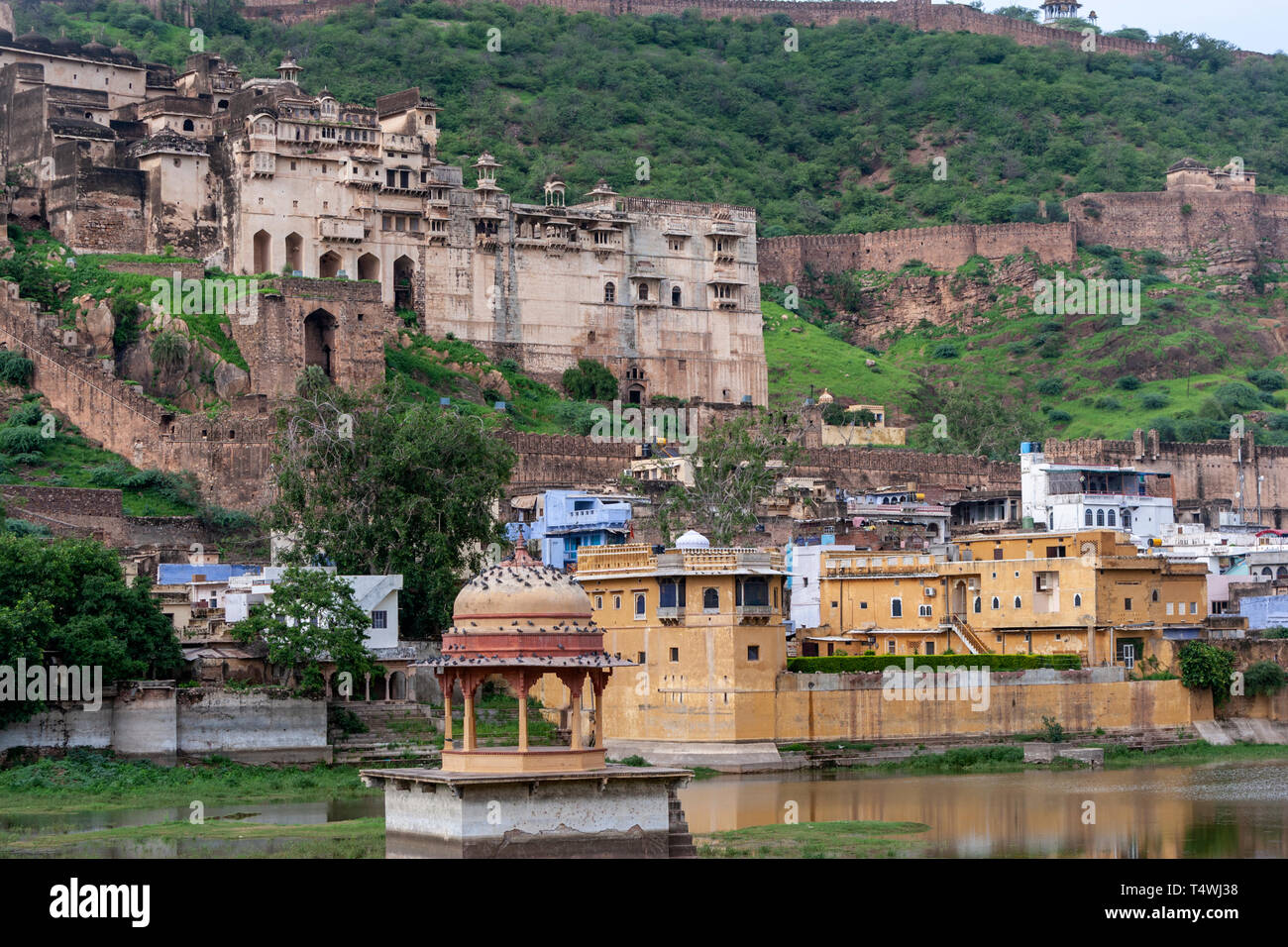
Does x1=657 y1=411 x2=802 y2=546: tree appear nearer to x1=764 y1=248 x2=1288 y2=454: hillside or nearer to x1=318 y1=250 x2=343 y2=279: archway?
x1=318 y1=250 x2=343 y2=279: archway

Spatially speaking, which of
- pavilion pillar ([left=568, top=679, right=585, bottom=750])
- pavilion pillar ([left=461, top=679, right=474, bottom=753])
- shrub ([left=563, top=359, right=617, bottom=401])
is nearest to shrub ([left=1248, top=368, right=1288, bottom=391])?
shrub ([left=563, top=359, right=617, bottom=401])

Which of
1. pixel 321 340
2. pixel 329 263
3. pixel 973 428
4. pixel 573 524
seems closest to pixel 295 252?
pixel 329 263

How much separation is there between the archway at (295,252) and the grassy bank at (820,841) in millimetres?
40816

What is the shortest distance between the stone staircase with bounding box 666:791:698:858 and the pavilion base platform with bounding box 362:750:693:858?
0.07 ft

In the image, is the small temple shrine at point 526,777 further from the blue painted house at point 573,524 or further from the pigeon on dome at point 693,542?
the blue painted house at point 573,524

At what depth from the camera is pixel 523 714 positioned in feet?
83.6

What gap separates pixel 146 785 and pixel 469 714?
59.0 feet

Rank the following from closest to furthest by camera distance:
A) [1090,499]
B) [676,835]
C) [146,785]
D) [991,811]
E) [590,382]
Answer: [676,835] < [991,811] < [146,785] < [1090,499] < [590,382]

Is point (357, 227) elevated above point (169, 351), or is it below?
above

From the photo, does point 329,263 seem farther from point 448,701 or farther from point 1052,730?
point 448,701

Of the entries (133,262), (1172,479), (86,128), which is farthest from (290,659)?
(1172,479)

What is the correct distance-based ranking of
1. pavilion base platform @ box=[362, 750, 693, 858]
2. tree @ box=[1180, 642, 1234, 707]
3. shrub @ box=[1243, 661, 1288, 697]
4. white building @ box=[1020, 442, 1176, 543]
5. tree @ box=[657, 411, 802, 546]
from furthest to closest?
white building @ box=[1020, 442, 1176, 543]
tree @ box=[657, 411, 802, 546]
shrub @ box=[1243, 661, 1288, 697]
tree @ box=[1180, 642, 1234, 707]
pavilion base platform @ box=[362, 750, 693, 858]

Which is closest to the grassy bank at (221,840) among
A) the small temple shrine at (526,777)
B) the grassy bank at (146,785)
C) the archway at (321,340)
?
the grassy bank at (146,785)

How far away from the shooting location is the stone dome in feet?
85.0
